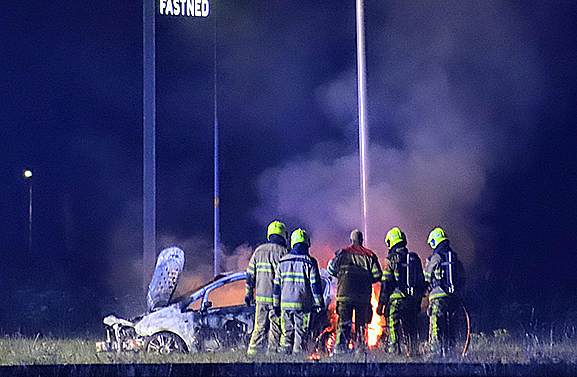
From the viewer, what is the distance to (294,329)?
35.8 feet

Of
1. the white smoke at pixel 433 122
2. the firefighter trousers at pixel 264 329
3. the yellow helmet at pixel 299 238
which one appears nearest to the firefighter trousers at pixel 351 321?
the firefighter trousers at pixel 264 329

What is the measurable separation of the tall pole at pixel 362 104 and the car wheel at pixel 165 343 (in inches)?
333

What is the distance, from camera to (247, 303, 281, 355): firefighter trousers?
36.1 feet

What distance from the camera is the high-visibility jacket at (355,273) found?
1108 cm

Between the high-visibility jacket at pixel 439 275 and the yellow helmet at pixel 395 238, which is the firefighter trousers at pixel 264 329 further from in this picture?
the high-visibility jacket at pixel 439 275

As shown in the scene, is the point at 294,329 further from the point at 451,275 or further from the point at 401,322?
the point at 451,275

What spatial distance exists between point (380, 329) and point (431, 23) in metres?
10.5

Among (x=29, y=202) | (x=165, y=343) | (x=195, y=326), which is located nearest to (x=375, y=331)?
(x=195, y=326)

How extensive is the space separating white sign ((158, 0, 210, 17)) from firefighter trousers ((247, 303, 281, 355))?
409 inches

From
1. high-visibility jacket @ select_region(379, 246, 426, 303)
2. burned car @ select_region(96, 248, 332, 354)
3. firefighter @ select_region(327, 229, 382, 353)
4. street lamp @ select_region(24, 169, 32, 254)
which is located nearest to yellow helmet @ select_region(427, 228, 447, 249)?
high-visibility jacket @ select_region(379, 246, 426, 303)

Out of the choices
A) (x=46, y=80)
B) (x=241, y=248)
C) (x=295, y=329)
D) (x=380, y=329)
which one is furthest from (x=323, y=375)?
(x=46, y=80)

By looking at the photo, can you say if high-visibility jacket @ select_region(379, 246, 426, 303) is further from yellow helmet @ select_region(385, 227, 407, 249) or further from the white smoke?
the white smoke

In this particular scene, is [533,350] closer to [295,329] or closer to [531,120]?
[295,329]

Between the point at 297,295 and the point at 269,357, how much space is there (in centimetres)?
83
